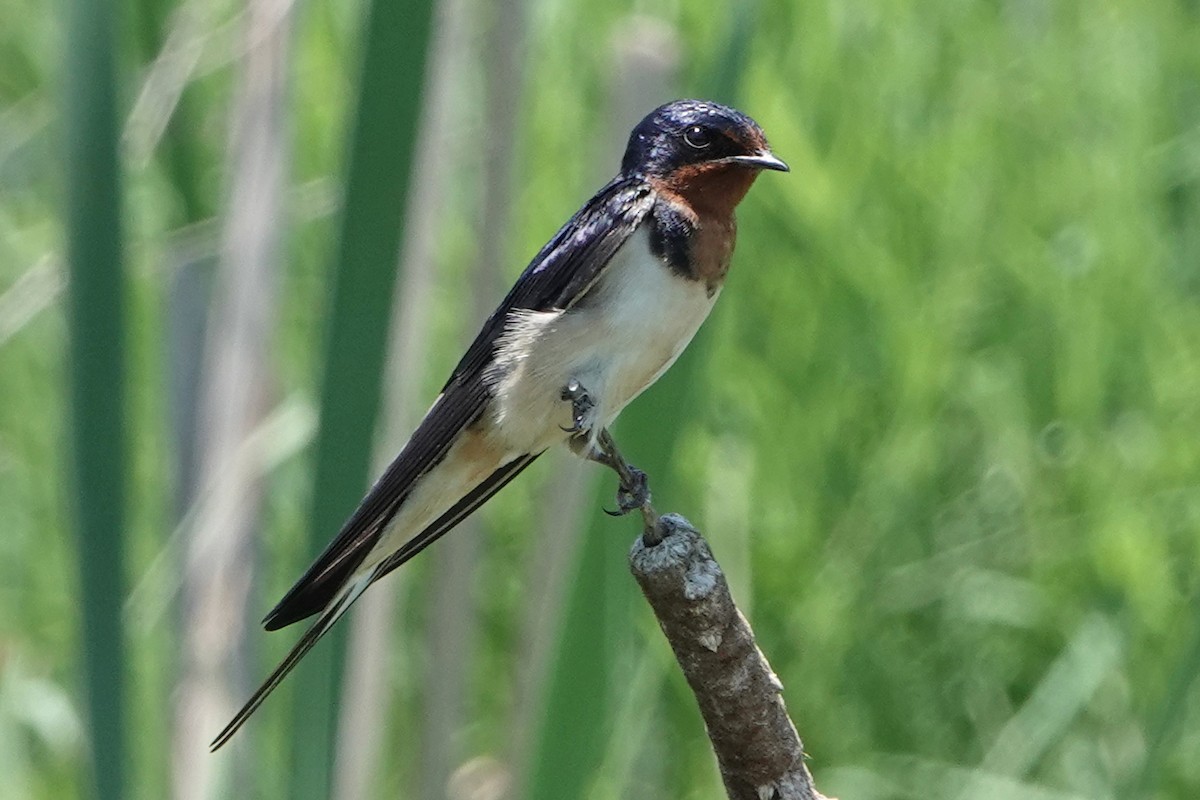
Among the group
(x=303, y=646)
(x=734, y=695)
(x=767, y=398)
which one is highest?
(x=767, y=398)

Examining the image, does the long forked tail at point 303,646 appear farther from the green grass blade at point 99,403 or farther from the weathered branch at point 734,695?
the weathered branch at point 734,695

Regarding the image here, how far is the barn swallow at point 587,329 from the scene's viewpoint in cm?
105

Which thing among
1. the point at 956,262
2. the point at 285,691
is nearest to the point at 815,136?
the point at 956,262

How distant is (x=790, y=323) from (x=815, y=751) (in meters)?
0.42

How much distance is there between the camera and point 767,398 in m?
1.60

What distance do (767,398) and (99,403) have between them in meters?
0.90

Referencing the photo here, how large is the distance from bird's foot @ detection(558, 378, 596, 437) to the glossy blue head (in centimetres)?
17

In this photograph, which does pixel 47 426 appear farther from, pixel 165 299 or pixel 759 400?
pixel 759 400

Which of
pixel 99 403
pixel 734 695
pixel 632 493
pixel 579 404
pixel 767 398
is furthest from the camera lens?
pixel 767 398

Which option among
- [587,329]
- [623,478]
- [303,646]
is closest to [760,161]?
[587,329]

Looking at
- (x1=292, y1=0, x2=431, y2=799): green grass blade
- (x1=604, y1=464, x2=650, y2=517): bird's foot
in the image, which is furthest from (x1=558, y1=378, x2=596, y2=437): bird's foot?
(x1=292, y1=0, x2=431, y2=799): green grass blade

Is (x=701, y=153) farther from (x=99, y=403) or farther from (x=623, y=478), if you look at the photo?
(x=99, y=403)

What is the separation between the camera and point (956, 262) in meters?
1.61

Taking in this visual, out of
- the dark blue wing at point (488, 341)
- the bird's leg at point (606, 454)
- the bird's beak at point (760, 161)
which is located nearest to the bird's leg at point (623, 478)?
the bird's leg at point (606, 454)
